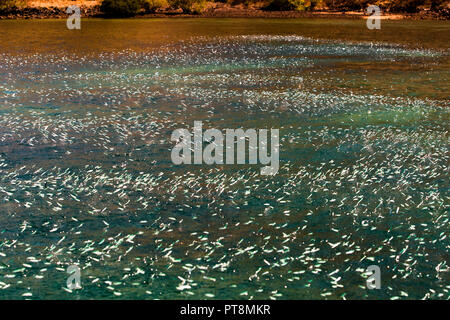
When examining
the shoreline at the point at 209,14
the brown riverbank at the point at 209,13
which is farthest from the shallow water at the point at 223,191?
the shoreline at the point at 209,14

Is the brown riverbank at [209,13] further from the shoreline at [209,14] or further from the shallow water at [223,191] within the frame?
the shallow water at [223,191]

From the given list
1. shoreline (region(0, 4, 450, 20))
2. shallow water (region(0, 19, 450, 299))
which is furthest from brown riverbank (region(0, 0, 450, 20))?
shallow water (region(0, 19, 450, 299))

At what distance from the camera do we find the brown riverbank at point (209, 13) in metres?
78.2

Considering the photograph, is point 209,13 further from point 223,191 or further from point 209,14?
point 223,191

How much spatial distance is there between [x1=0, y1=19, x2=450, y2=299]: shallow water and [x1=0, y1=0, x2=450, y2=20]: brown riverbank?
54500mm

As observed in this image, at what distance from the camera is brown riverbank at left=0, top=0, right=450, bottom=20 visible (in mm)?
78188

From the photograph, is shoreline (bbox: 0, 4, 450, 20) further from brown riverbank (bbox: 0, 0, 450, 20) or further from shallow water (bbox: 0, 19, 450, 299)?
shallow water (bbox: 0, 19, 450, 299)

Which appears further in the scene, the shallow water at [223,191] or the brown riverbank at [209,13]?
the brown riverbank at [209,13]

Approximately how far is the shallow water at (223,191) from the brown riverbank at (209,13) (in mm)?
54500

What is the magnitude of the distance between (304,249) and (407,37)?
4601 centimetres

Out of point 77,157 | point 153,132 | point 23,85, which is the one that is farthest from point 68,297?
point 23,85

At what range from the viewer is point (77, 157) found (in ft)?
48.8

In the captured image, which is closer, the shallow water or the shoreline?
the shallow water

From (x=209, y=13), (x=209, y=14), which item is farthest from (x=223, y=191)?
(x=209, y=13)
